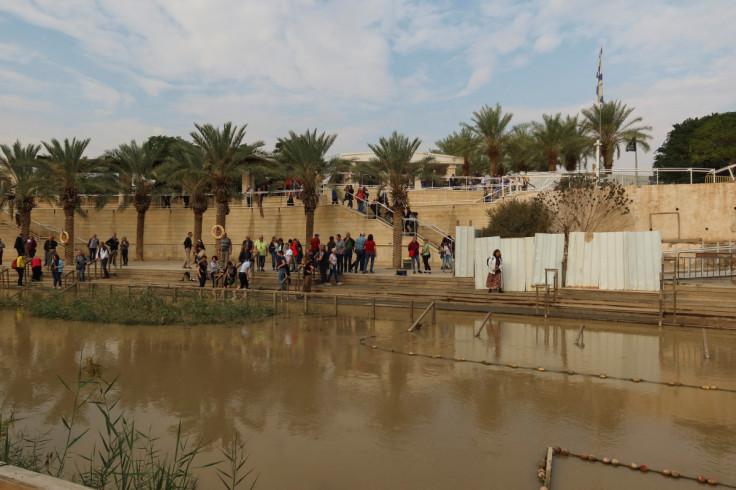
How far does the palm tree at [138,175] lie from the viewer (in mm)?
29719

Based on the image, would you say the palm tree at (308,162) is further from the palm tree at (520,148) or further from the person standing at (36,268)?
the palm tree at (520,148)

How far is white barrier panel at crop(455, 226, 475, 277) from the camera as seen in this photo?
18.9m

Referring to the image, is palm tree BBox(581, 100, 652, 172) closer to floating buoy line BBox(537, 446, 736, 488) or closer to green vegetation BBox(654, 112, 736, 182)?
green vegetation BBox(654, 112, 736, 182)

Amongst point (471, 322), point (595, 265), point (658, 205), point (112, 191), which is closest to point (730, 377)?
point (471, 322)

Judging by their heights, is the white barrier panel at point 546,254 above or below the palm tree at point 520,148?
below

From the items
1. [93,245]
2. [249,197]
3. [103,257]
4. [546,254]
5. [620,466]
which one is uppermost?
[249,197]

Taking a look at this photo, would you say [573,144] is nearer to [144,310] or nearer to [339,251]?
[339,251]

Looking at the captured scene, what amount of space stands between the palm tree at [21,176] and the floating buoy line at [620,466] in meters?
28.6

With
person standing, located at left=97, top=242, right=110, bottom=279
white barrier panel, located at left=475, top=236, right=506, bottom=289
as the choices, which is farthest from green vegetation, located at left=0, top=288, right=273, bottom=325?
white barrier panel, located at left=475, top=236, right=506, bottom=289

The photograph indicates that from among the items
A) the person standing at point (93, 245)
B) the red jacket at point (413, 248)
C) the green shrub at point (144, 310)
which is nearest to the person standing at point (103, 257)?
the person standing at point (93, 245)

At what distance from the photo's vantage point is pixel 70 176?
2708cm

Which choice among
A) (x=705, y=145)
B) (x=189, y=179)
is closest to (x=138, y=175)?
(x=189, y=179)

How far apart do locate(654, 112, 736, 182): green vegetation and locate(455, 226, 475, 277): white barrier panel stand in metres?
24.7

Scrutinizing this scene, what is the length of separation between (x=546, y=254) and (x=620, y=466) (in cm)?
1227
